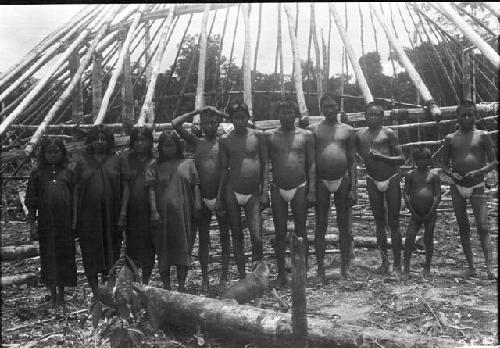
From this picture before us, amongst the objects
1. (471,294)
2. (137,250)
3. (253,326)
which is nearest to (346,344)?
(253,326)

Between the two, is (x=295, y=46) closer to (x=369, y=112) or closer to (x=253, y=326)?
(x=369, y=112)

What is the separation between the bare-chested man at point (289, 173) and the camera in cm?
516

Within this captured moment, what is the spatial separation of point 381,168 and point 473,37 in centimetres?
199

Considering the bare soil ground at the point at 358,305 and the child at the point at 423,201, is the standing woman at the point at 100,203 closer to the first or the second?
the bare soil ground at the point at 358,305

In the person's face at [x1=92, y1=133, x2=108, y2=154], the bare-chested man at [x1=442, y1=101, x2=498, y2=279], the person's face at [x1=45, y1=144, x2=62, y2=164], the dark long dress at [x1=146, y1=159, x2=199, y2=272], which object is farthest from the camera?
the bare-chested man at [x1=442, y1=101, x2=498, y2=279]

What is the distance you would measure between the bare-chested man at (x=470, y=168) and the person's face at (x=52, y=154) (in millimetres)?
4042

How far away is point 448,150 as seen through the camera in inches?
211

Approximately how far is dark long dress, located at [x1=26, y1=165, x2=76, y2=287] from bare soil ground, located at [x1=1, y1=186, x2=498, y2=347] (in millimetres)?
335

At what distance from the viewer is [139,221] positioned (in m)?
4.95

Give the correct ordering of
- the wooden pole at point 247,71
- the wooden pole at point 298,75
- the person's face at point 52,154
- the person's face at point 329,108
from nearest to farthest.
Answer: the person's face at point 52,154 < the person's face at point 329,108 < the wooden pole at point 298,75 < the wooden pole at point 247,71

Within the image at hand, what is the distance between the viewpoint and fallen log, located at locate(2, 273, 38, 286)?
5.49 metres

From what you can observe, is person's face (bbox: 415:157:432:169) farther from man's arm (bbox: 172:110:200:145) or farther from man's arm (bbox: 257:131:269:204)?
man's arm (bbox: 172:110:200:145)

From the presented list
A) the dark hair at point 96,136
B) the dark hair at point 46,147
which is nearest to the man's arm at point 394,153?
the dark hair at point 96,136

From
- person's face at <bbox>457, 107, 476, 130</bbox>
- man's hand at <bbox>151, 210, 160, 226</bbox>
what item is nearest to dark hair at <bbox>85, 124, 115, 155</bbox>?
man's hand at <bbox>151, 210, 160, 226</bbox>
